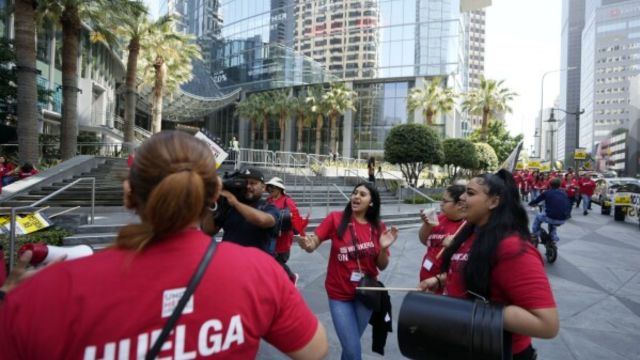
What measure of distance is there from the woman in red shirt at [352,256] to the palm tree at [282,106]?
46323mm

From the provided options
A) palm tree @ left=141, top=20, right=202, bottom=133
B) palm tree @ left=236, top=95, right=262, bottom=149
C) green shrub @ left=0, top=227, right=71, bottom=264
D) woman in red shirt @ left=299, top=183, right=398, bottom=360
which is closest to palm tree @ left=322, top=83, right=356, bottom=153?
palm tree @ left=236, top=95, right=262, bottom=149

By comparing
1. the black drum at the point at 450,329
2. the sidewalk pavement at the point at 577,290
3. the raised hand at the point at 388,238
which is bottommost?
the sidewalk pavement at the point at 577,290

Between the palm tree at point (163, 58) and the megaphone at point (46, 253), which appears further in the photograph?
the palm tree at point (163, 58)

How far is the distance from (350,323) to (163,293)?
246 cm

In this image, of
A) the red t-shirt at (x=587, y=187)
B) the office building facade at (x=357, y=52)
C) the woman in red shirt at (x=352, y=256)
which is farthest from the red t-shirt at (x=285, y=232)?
the office building facade at (x=357, y=52)

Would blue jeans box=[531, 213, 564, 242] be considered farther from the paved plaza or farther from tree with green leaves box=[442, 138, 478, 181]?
tree with green leaves box=[442, 138, 478, 181]

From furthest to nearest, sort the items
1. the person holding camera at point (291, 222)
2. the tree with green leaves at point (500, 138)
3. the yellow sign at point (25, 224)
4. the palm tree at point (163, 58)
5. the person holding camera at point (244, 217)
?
the tree with green leaves at point (500, 138)
the palm tree at point (163, 58)
the yellow sign at point (25, 224)
the person holding camera at point (291, 222)
the person holding camera at point (244, 217)

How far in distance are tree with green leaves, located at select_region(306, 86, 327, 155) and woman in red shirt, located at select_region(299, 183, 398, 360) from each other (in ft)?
142

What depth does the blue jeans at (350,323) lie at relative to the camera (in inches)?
129

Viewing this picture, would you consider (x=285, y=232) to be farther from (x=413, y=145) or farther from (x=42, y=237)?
(x=413, y=145)

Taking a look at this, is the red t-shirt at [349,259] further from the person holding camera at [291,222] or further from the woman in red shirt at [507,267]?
the person holding camera at [291,222]

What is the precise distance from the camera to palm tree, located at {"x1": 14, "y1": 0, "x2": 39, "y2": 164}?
1327 cm

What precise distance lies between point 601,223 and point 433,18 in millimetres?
34572

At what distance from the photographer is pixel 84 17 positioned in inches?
672
